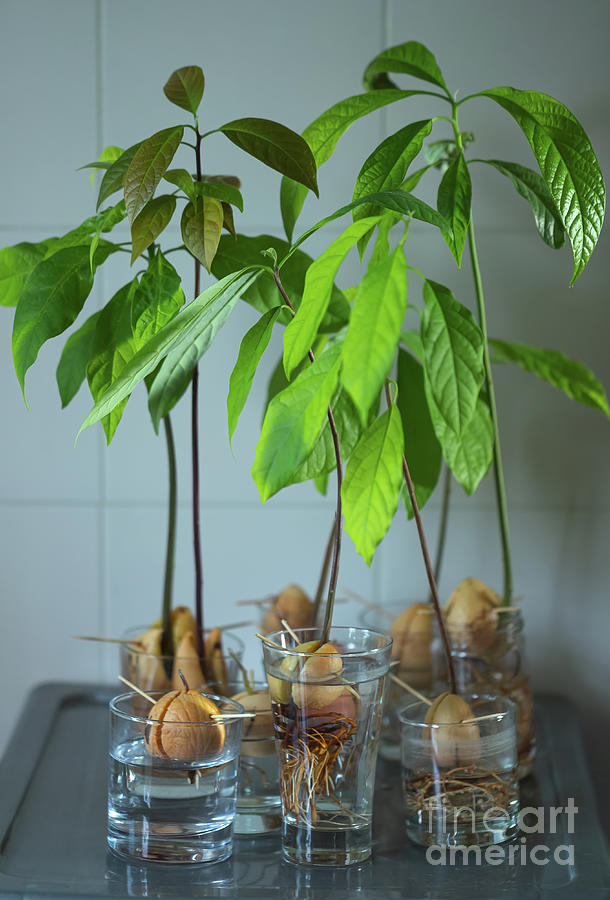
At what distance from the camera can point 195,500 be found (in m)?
0.81

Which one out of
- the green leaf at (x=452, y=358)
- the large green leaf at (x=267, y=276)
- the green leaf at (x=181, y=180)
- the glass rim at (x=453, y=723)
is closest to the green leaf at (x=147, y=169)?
the green leaf at (x=181, y=180)

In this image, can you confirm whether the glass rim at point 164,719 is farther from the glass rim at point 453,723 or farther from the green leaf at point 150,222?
the green leaf at point 150,222

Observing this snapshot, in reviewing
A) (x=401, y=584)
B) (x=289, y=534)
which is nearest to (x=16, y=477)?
(x=289, y=534)

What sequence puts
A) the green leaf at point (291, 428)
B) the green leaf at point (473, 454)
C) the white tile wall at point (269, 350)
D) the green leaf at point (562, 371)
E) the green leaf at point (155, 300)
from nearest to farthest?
the green leaf at point (291, 428) < the green leaf at point (155, 300) < the green leaf at point (473, 454) < the green leaf at point (562, 371) < the white tile wall at point (269, 350)

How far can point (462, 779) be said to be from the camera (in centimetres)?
73

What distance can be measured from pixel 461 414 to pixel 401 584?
1.83ft

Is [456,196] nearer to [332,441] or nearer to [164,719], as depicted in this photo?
[332,441]

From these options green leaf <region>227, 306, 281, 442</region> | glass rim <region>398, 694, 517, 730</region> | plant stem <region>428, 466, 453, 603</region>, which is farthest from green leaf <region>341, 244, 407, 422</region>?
plant stem <region>428, 466, 453, 603</region>

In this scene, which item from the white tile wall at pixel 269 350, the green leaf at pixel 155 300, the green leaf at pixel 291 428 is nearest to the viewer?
the green leaf at pixel 291 428

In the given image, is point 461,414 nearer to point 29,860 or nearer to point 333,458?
point 333,458

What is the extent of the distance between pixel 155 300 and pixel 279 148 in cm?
15

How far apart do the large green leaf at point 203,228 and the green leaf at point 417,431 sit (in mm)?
245

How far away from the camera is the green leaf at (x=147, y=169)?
2.04ft

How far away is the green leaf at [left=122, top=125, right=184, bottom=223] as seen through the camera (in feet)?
2.04
